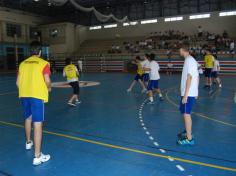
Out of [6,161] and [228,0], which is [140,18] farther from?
[6,161]

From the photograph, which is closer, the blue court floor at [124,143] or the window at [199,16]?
the blue court floor at [124,143]

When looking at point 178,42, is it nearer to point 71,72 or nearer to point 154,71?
point 154,71

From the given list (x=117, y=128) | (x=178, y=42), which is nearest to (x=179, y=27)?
Result: (x=178, y=42)

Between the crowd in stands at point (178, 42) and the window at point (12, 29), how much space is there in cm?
1367

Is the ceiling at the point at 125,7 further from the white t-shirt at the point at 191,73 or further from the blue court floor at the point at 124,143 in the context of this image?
the white t-shirt at the point at 191,73

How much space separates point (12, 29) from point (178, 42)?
73.8 ft

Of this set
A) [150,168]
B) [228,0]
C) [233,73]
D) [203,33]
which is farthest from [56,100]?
[228,0]

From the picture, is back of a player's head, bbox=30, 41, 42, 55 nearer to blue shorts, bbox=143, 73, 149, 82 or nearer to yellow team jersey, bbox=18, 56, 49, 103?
yellow team jersey, bbox=18, 56, 49, 103

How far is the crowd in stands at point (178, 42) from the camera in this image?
78.9 ft

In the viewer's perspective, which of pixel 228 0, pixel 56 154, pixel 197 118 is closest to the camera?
pixel 56 154

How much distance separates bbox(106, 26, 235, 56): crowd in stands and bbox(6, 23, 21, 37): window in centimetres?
1367

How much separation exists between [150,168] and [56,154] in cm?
177

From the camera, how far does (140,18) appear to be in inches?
1339

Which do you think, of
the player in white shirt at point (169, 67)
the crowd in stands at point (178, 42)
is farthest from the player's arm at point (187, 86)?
the player in white shirt at point (169, 67)
